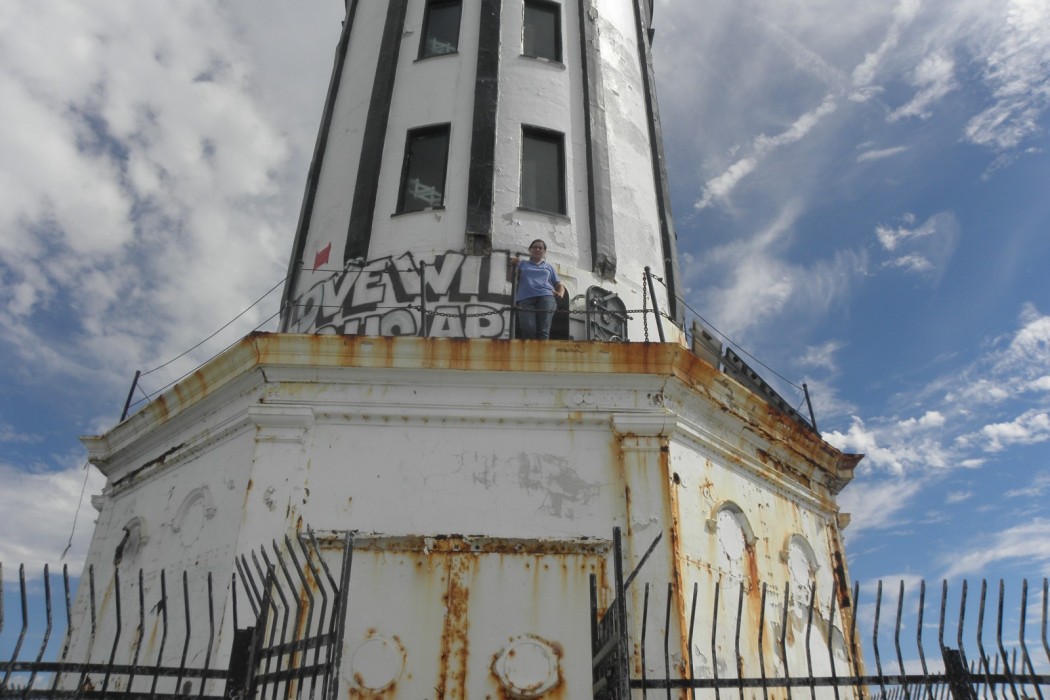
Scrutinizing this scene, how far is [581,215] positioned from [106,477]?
8.23 m

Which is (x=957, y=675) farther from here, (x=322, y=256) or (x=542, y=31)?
(x=542, y=31)

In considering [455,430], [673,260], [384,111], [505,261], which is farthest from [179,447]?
[673,260]

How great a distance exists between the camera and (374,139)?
42.1 feet

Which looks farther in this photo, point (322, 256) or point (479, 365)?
point (322, 256)

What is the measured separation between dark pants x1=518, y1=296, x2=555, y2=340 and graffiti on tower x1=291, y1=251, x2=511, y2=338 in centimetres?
27

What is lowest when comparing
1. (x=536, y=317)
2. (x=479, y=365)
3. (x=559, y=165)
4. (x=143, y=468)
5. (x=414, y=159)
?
(x=143, y=468)

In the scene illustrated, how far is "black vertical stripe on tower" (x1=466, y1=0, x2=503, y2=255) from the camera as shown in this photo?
1135 cm

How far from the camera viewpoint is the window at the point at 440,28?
45.5 feet

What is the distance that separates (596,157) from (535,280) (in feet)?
11.0

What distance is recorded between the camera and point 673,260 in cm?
1314

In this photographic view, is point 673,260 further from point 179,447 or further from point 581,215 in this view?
point 179,447

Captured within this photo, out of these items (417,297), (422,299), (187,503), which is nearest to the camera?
(187,503)

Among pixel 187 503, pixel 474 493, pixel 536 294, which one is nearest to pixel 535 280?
pixel 536 294

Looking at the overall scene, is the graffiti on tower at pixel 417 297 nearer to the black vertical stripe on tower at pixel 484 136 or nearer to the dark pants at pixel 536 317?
the dark pants at pixel 536 317
